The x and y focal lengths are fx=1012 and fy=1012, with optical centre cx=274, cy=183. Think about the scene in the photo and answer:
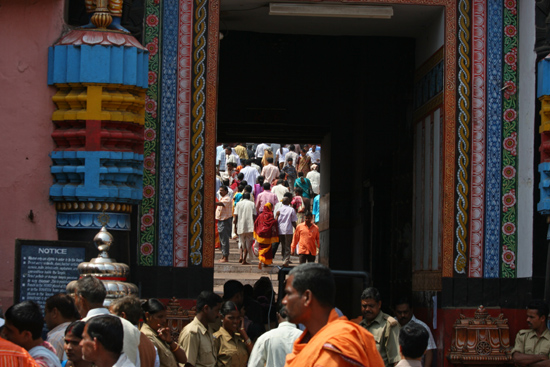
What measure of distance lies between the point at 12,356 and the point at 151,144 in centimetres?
552

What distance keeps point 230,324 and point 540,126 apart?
3942mm

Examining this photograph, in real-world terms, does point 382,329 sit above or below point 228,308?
below

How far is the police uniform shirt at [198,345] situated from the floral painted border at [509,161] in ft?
12.1

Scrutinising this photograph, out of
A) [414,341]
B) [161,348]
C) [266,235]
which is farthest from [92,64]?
[266,235]

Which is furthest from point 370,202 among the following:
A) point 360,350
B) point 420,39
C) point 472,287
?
point 360,350

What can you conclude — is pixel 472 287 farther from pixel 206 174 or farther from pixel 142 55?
pixel 142 55

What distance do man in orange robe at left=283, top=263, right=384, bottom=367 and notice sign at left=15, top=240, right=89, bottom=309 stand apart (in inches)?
169

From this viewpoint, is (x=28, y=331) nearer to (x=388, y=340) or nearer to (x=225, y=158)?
(x=388, y=340)

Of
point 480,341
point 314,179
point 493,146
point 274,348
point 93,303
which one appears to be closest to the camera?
point 93,303

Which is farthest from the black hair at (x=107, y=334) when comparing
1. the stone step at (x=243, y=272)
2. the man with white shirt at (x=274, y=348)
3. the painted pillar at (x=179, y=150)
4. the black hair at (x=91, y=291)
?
the stone step at (x=243, y=272)

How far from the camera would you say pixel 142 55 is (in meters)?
10.1

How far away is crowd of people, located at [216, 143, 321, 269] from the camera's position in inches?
674

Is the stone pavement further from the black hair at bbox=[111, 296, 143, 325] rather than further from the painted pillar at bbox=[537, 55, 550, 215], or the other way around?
the black hair at bbox=[111, 296, 143, 325]

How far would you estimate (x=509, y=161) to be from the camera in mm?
10859
